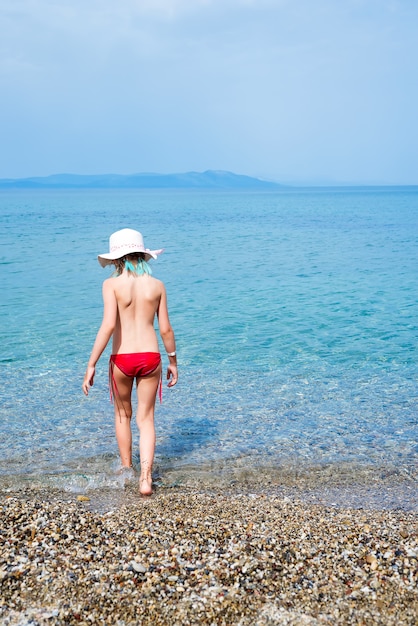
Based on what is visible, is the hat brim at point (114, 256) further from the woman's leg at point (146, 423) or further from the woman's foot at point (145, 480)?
the woman's foot at point (145, 480)

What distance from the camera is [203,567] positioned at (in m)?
4.02

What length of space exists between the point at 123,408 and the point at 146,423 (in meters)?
0.27

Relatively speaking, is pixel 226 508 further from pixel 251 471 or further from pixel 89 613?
pixel 89 613

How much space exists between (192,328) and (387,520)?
29.3 ft

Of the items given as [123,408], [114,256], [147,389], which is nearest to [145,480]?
[123,408]

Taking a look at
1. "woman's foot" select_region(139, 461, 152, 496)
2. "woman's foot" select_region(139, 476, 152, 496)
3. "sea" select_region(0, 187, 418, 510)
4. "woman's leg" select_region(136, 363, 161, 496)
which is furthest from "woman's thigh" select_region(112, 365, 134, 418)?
"sea" select_region(0, 187, 418, 510)

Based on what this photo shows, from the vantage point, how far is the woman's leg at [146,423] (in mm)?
5809

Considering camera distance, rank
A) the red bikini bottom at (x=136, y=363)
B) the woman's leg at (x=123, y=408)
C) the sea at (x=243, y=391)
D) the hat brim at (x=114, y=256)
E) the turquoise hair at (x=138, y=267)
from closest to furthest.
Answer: the hat brim at (x=114, y=256)
the turquoise hair at (x=138, y=267)
the red bikini bottom at (x=136, y=363)
the woman's leg at (x=123, y=408)
the sea at (x=243, y=391)

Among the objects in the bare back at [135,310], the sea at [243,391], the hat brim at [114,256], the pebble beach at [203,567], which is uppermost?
the hat brim at [114,256]

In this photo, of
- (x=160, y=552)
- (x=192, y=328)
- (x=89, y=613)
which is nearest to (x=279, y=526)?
(x=160, y=552)

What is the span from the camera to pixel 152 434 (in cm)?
597

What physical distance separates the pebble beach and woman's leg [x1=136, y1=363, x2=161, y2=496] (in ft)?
2.13

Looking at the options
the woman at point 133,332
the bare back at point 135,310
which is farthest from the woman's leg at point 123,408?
the bare back at point 135,310

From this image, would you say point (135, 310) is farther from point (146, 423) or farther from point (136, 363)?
point (146, 423)
